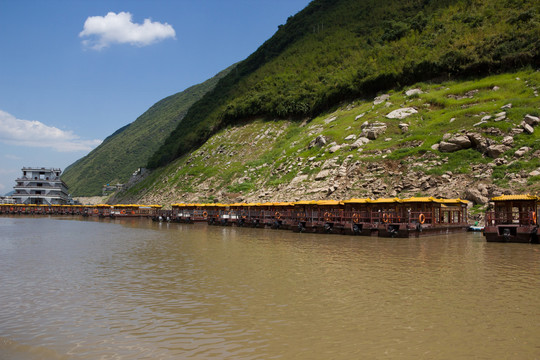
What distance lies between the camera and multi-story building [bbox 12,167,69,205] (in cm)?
14488

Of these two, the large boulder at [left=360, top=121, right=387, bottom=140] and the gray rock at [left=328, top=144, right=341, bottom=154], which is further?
the gray rock at [left=328, top=144, right=341, bottom=154]

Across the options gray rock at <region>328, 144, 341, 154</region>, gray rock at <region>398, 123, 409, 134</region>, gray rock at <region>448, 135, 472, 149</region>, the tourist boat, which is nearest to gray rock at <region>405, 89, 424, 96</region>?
gray rock at <region>398, 123, 409, 134</region>

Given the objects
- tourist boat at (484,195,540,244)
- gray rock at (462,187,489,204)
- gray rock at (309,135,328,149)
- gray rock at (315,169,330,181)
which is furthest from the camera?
gray rock at (309,135,328,149)

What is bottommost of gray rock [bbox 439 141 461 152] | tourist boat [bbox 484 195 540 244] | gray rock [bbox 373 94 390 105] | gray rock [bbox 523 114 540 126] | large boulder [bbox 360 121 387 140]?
tourist boat [bbox 484 195 540 244]

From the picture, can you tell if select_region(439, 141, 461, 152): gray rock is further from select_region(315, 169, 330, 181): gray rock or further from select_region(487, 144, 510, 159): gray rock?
select_region(315, 169, 330, 181): gray rock

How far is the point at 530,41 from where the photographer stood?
69.5 m

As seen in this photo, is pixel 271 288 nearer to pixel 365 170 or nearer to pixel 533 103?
pixel 365 170

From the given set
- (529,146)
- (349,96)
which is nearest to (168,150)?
(349,96)

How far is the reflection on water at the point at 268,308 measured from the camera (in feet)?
34.7

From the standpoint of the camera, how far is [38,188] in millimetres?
146500

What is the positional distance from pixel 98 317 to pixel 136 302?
2013 mm

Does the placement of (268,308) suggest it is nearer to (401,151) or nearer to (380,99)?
(401,151)

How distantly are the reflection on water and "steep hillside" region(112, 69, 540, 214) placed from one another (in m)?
28.9

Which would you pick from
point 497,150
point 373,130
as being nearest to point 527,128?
point 497,150
